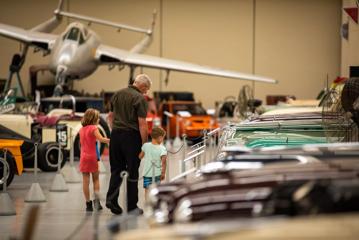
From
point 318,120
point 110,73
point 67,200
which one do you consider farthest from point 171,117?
point 318,120

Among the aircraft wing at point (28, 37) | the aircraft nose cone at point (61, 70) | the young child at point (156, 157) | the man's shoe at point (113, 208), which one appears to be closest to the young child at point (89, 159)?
the man's shoe at point (113, 208)

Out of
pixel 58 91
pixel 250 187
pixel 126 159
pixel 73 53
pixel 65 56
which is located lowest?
pixel 126 159

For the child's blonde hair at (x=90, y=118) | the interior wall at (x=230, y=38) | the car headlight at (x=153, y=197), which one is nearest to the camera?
the car headlight at (x=153, y=197)

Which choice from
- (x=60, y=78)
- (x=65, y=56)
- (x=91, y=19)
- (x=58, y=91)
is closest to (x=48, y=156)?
(x=58, y=91)

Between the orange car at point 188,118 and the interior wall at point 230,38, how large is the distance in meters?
9.09

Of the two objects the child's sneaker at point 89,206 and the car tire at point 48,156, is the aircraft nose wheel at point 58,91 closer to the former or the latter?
the car tire at point 48,156

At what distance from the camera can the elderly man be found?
44.0 ft

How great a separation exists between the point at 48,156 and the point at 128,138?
349 inches

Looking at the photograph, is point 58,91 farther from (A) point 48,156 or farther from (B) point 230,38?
(B) point 230,38

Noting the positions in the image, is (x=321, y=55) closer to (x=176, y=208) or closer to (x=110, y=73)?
(x=110, y=73)

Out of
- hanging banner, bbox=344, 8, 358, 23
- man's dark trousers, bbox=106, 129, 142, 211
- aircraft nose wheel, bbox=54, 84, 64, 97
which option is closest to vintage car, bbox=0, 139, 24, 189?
man's dark trousers, bbox=106, 129, 142, 211

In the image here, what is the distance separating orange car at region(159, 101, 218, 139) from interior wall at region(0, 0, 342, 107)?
9.09 metres

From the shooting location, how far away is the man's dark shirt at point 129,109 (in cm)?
1347

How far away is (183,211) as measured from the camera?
606cm
